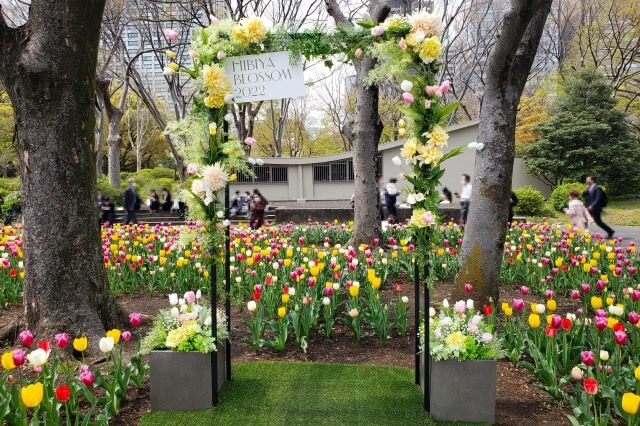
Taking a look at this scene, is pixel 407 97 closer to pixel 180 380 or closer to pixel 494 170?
pixel 494 170

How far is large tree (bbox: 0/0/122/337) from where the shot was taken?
418 cm

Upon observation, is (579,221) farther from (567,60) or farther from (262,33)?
(567,60)

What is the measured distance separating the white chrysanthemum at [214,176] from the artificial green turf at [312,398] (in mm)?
1555

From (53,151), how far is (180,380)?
2.15m

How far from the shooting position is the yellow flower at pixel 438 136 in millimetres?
3492

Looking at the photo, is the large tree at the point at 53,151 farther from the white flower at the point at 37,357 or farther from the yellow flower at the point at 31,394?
the yellow flower at the point at 31,394

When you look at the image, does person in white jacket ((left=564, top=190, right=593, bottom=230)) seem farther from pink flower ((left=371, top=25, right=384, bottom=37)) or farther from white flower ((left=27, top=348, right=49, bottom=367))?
white flower ((left=27, top=348, right=49, bottom=367))

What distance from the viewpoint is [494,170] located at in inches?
212

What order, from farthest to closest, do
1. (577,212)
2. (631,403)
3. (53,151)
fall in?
(577,212), (53,151), (631,403)

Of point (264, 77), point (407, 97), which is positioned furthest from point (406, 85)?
point (264, 77)

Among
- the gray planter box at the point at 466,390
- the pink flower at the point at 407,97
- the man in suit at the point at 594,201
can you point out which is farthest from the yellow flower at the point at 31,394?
the man in suit at the point at 594,201

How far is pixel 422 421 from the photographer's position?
3441 millimetres

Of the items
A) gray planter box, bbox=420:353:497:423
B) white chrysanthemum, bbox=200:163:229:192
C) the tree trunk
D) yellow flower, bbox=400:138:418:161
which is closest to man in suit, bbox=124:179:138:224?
the tree trunk

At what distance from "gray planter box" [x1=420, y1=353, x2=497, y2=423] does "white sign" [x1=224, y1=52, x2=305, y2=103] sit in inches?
86.0
